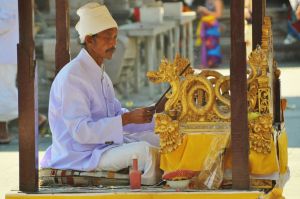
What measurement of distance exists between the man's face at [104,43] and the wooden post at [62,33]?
0.65 m

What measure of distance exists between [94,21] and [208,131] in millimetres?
920

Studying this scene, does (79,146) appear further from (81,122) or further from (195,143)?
(195,143)

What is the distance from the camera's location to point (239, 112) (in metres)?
4.58

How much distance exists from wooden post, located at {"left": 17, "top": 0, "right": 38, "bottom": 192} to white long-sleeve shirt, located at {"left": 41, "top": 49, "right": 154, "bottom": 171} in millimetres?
371

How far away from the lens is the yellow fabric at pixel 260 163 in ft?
15.6

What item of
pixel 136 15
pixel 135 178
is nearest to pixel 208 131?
Result: pixel 135 178

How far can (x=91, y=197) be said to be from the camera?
4.62 metres

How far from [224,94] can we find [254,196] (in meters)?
0.66

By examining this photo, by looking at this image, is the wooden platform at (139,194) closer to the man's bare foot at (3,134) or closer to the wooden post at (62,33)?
the wooden post at (62,33)

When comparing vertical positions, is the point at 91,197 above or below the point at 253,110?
below

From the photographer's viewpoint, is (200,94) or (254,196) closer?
(254,196)

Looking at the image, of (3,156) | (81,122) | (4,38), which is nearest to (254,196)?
(81,122)

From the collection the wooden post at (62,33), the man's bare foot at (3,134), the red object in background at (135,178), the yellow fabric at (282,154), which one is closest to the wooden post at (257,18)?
the yellow fabric at (282,154)

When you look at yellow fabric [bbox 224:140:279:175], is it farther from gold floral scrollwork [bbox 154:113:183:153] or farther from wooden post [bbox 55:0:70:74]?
wooden post [bbox 55:0:70:74]
